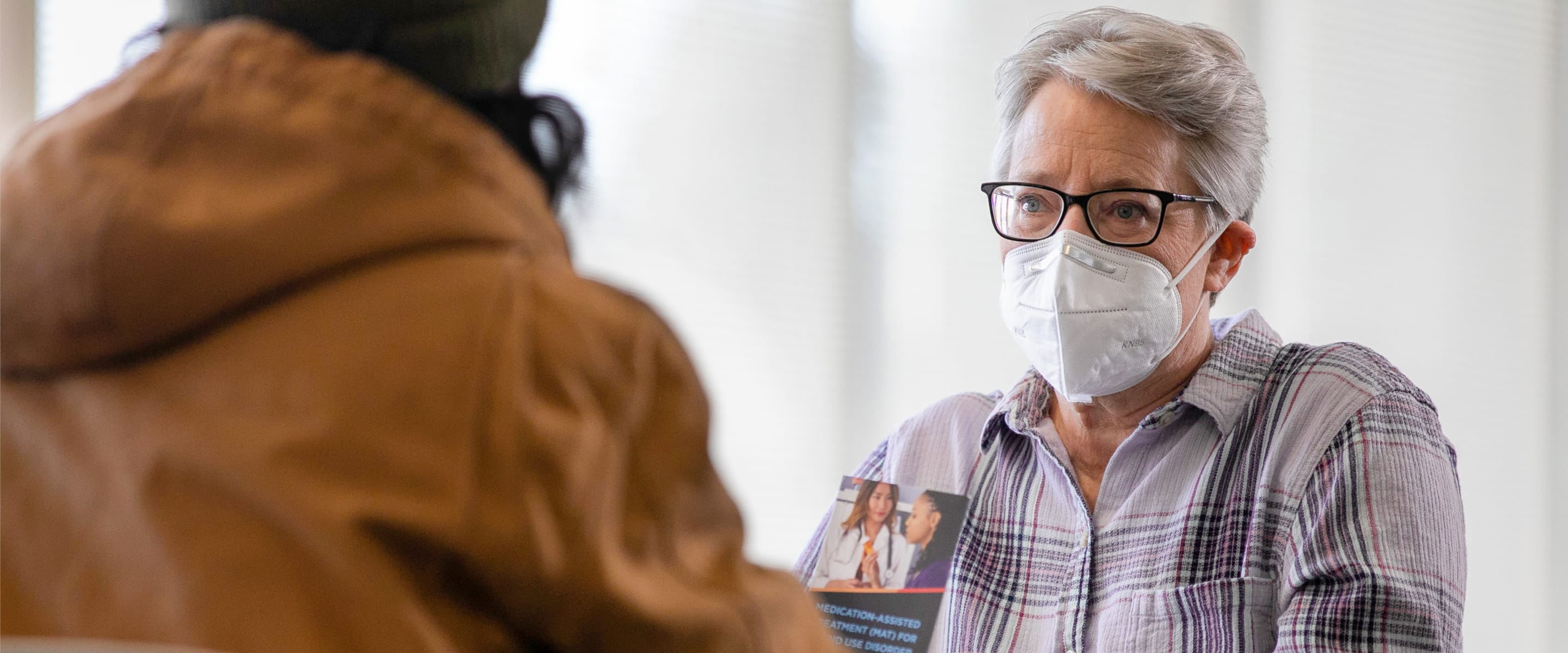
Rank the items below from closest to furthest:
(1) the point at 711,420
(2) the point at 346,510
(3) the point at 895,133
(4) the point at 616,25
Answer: (2) the point at 346,510 → (1) the point at 711,420 → (4) the point at 616,25 → (3) the point at 895,133

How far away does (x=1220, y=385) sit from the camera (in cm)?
147

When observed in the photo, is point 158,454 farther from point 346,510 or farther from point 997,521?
point 997,521

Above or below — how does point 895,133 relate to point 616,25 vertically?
below

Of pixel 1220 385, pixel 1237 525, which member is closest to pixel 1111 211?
pixel 1220 385

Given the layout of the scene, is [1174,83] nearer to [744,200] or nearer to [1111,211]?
[1111,211]

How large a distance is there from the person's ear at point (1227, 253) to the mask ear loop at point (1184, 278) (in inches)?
0.4

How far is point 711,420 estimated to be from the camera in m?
0.65

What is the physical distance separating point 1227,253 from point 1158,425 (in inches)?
10.6

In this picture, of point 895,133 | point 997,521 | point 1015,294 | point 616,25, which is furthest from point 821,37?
point 997,521

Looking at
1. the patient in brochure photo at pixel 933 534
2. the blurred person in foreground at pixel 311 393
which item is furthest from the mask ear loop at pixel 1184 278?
the blurred person in foreground at pixel 311 393

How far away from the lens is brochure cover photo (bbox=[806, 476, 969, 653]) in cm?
132

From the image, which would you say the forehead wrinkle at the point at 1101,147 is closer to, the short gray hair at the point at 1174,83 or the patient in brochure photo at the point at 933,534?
the short gray hair at the point at 1174,83

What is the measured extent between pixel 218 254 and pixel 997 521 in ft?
3.80

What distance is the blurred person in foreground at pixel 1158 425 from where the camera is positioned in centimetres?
131
